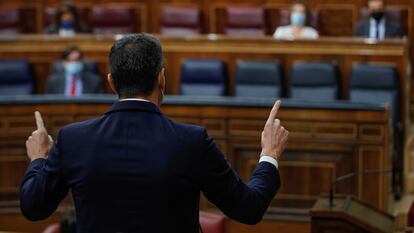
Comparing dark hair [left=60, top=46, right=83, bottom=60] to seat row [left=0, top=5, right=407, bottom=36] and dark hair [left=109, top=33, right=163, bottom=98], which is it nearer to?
seat row [left=0, top=5, right=407, bottom=36]

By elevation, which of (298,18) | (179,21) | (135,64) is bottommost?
(179,21)

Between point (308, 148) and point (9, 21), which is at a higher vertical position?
point (9, 21)

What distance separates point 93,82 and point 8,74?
28.5 inches

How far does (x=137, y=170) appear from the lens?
6.91 feet

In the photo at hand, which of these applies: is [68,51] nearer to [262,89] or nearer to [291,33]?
[262,89]

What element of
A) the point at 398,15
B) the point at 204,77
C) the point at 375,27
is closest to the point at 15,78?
the point at 204,77

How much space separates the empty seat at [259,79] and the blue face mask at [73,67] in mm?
1110

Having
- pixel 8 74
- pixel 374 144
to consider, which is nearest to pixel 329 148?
pixel 374 144

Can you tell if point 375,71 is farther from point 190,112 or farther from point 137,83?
point 137,83

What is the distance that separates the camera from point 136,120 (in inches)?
84.6

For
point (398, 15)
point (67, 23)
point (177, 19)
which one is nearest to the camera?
point (67, 23)

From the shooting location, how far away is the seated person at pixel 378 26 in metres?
7.49

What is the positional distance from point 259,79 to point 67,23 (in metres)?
2.00

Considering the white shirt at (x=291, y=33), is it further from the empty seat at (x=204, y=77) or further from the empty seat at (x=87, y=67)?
the empty seat at (x=87, y=67)
